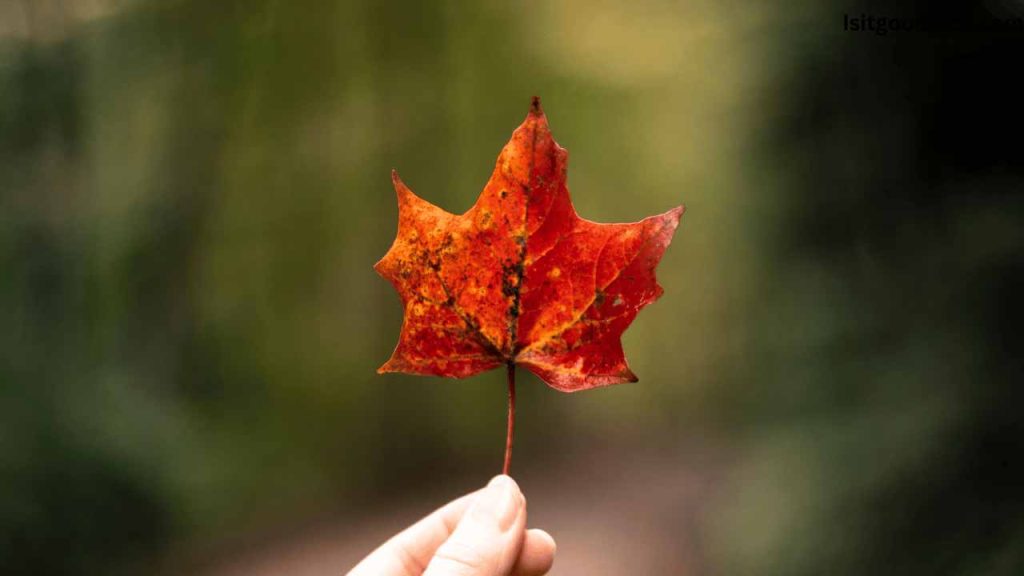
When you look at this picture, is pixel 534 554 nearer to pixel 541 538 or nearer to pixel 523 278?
pixel 541 538

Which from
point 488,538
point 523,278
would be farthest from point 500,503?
point 523,278

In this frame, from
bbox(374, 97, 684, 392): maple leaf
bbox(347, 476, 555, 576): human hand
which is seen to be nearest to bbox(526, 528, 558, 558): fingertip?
bbox(347, 476, 555, 576): human hand

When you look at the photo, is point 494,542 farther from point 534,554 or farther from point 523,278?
point 523,278

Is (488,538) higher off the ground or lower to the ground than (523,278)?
lower

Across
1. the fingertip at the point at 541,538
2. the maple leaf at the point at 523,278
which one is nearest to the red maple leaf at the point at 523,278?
the maple leaf at the point at 523,278

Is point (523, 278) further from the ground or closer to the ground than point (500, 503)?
further from the ground

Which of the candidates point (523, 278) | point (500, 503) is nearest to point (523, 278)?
point (523, 278)
